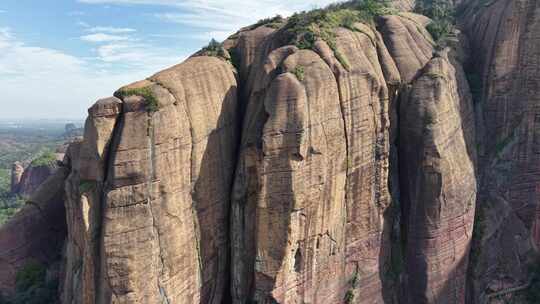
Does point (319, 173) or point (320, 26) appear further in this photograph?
point (320, 26)

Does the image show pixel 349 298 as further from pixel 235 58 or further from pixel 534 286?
pixel 235 58

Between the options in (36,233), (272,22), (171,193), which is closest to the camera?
(171,193)

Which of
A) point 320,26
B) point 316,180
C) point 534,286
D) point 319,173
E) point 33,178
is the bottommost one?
point 534,286

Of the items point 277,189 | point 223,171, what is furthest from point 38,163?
point 277,189

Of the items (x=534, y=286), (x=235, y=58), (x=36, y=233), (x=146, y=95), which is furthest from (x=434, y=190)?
(x=36, y=233)

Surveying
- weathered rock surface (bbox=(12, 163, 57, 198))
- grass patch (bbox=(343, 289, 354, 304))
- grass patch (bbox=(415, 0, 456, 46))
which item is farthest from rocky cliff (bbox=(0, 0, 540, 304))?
weathered rock surface (bbox=(12, 163, 57, 198))

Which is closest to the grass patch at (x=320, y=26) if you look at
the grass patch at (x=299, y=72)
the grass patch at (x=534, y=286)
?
the grass patch at (x=299, y=72)
